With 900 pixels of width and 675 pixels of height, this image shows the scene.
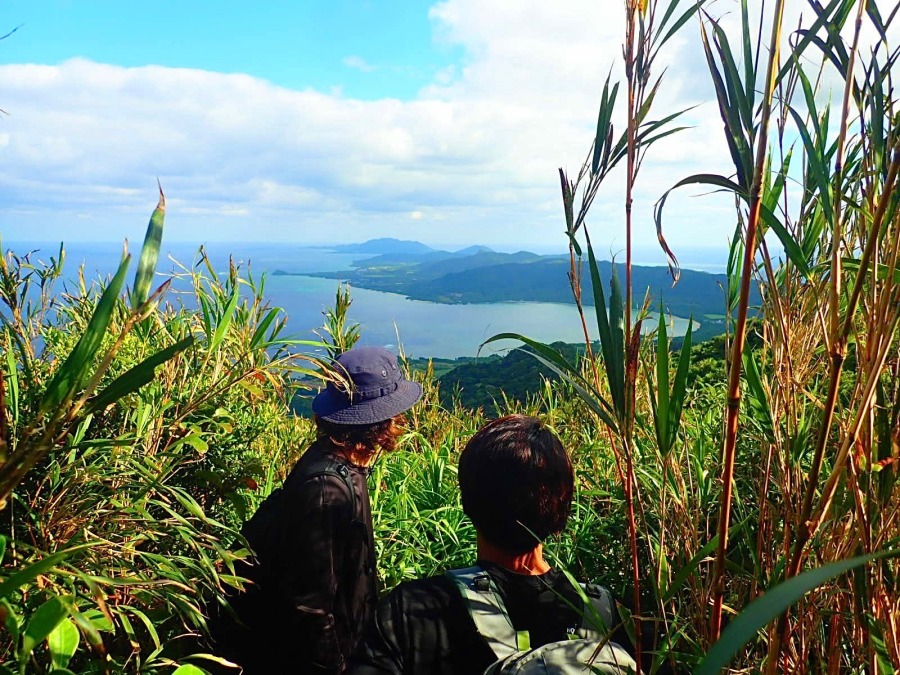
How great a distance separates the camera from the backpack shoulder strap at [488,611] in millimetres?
1359

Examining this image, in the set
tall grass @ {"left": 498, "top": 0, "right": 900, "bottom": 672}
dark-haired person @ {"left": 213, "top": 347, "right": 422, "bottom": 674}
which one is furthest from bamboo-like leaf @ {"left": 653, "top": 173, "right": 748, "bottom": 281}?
dark-haired person @ {"left": 213, "top": 347, "right": 422, "bottom": 674}

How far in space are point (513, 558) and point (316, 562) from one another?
678 millimetres

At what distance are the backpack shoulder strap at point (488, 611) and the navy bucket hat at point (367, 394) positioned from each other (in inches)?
30.0

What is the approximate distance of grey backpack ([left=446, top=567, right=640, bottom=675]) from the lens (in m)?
1.17

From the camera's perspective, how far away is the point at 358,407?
2.13 meters

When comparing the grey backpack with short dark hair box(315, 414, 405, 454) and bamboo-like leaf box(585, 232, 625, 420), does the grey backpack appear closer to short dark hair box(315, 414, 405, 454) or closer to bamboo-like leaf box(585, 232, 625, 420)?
bamboo-like leaf box(585, 232, 625, 420)

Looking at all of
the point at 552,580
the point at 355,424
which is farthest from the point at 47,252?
A: the point at 552,580

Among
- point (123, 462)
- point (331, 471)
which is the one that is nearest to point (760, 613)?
point (123, 462)

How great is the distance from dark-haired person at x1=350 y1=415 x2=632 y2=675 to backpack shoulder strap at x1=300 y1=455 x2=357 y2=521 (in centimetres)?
49

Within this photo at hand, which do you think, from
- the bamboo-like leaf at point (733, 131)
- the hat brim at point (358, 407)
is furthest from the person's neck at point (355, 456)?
the bamboo-like leaf at point (733, 131)

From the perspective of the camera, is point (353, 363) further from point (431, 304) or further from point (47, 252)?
point (431, 304)

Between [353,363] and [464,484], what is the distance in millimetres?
826

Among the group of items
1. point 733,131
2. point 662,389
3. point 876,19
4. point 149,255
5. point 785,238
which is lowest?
point 662,389

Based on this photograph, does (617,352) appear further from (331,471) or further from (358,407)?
(358,407)
